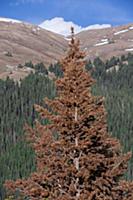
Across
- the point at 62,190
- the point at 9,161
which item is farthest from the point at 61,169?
the point at 9,161

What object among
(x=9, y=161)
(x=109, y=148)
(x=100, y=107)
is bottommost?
(x=9, y=161)

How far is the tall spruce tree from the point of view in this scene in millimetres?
20406

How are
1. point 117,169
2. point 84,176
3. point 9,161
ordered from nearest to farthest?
1. point 84,176
2. point 117,169
3. point 9,161

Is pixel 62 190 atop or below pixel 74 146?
below

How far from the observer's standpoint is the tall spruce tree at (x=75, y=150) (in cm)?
2041

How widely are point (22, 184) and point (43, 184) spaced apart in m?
0.91

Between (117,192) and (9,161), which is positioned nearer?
(117,192)

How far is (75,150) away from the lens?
20.7 metres

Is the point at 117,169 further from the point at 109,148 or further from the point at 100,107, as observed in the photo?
the point at 100,107

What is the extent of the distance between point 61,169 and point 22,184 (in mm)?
1879

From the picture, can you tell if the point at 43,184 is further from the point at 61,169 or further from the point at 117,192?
the point at 117,192

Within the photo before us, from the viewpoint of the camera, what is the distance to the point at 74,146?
20.4 metres

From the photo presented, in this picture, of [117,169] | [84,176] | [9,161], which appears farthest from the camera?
[9,161]

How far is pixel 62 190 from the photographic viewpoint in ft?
67.1
